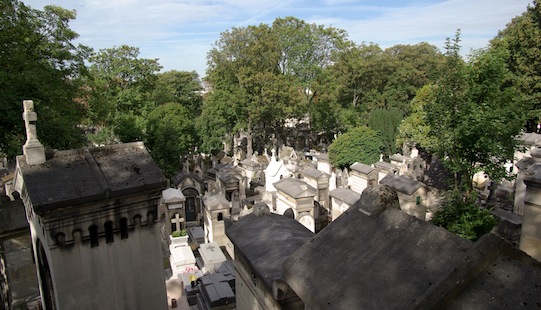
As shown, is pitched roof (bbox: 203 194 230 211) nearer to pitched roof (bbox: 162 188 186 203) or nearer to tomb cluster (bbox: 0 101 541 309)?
pitched roof (bbox: 162 188 186 203)

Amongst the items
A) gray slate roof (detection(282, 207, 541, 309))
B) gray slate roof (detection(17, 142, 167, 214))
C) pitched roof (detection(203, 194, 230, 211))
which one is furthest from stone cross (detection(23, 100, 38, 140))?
pitched roof (detection(203, 194, 230, 211))

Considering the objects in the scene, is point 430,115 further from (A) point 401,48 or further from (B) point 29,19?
(A) point 401,48

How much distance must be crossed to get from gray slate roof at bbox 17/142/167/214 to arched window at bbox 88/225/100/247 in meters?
0.56

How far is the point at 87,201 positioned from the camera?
632 centimetres

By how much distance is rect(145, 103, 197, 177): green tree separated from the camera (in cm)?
2788

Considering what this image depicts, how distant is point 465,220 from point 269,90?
2261 centimetres

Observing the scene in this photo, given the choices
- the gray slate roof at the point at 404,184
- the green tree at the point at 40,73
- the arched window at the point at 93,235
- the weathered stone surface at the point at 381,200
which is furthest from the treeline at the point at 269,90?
the weathered stone surface at the point at 381,200

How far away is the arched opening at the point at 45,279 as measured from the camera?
698 centimetres

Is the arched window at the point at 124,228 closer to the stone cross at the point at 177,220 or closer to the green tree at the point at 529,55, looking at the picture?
the stone cross at the point at 177,220

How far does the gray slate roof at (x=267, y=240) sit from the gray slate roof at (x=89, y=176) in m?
2.16

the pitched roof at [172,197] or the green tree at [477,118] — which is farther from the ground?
the green tree at [477,118]

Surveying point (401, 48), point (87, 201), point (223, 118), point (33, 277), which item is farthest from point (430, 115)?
point (401, 48)

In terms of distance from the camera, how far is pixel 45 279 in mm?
7176

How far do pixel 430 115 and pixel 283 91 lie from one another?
18836 mm
